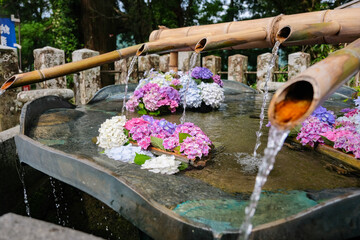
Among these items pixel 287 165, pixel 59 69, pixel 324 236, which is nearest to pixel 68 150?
pixel 59 69

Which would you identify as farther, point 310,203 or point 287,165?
point 287,165

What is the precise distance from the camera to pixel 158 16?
1016 cm

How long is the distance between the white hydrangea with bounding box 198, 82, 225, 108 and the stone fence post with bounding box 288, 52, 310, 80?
3.20 meters

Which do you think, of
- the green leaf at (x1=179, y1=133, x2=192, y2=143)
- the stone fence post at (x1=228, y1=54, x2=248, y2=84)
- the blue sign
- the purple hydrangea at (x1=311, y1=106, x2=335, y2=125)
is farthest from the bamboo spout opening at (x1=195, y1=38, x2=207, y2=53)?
the blue sign

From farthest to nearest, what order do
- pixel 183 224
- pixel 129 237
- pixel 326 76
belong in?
pixel 129 237, pixel 183 224, pixel 326 76

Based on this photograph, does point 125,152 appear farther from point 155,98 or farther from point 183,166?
point 155,98

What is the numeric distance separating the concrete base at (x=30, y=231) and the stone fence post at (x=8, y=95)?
3474 millimetres

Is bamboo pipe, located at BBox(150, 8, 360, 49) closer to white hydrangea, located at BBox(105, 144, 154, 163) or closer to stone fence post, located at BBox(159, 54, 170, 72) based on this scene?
white hydrangea, located at BBox(105, 144, 154, 163)

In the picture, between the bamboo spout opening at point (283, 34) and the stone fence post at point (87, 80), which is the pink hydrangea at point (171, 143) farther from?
the stone fence post at point (87, 80)

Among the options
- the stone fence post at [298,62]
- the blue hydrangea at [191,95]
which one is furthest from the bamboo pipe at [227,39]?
the stone fence post at [298,62]

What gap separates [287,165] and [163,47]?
1.27 metres

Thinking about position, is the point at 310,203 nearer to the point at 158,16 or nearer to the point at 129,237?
the point at 129,237

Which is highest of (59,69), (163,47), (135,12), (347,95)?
(135,12)

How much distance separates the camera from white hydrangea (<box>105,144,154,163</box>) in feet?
6.05
